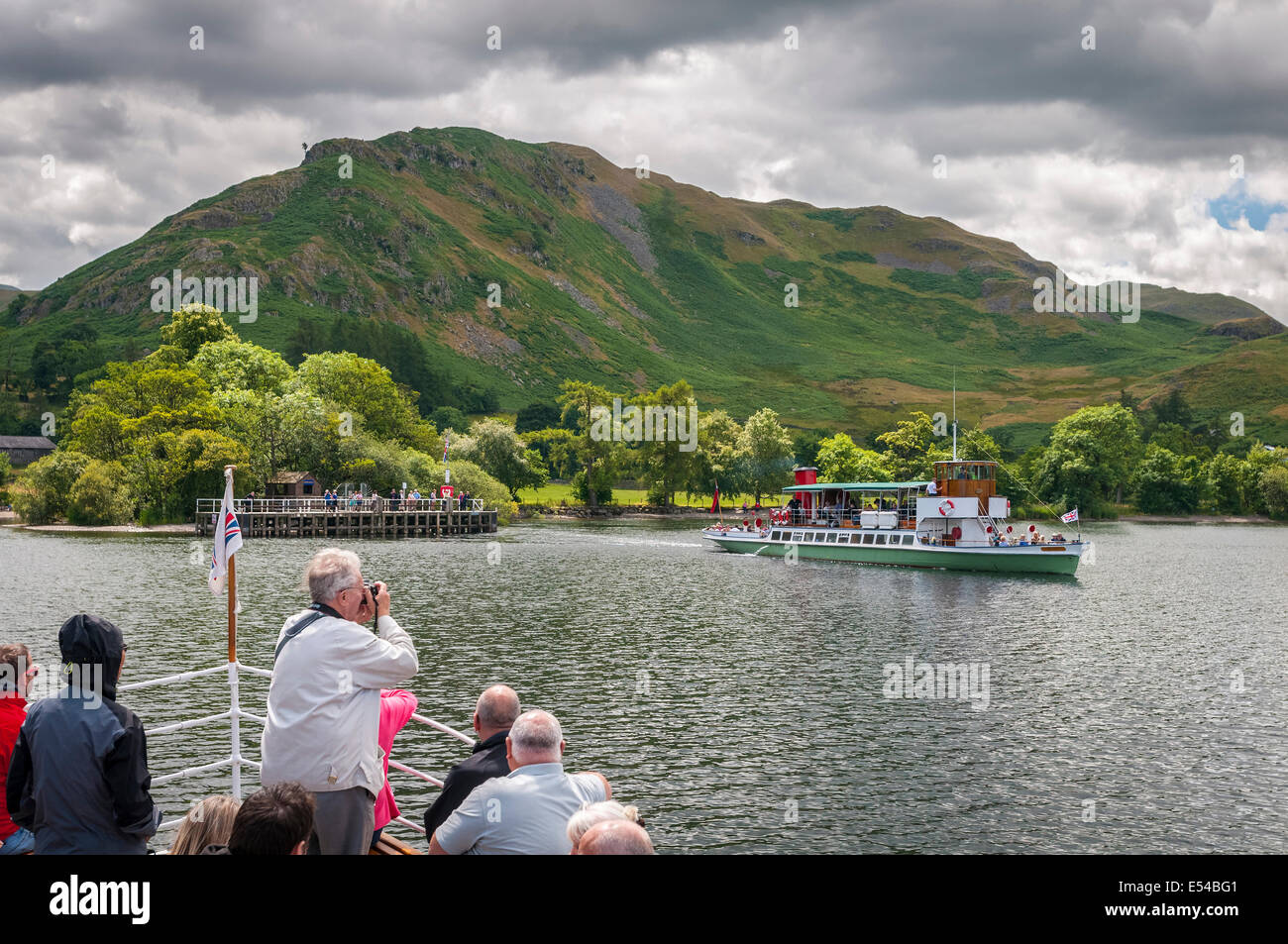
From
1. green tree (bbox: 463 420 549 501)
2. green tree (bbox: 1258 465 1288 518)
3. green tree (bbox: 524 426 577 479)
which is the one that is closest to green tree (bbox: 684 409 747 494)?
green tree (bbox: 524 426 577 479)

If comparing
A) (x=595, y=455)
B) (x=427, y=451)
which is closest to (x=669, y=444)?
(x=595, y=455)

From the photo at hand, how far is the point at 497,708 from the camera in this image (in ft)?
29.1

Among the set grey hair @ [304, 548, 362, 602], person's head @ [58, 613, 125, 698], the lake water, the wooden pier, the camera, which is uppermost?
grey hair @ [304, 548, 362, 602]

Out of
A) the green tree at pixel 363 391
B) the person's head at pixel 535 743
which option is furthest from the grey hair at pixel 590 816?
the green tree at pixel 363 391

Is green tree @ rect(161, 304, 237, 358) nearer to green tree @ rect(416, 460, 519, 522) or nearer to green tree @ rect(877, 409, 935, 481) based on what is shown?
green tree @ rect(416, 460, 519, 522)

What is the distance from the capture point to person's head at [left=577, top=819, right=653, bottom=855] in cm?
575

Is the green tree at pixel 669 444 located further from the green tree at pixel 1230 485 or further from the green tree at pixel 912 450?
the green tree at pixel 1230 485

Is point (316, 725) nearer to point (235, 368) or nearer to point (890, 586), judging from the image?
point (890, 586)

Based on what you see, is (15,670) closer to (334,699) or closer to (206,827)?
(334,699)

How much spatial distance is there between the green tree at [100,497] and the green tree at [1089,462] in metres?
A: 123

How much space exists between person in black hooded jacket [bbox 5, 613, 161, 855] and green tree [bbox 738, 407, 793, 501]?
5611 inches

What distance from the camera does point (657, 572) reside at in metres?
62.9

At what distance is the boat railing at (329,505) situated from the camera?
9369cm

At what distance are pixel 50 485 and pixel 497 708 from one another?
10171 cm
